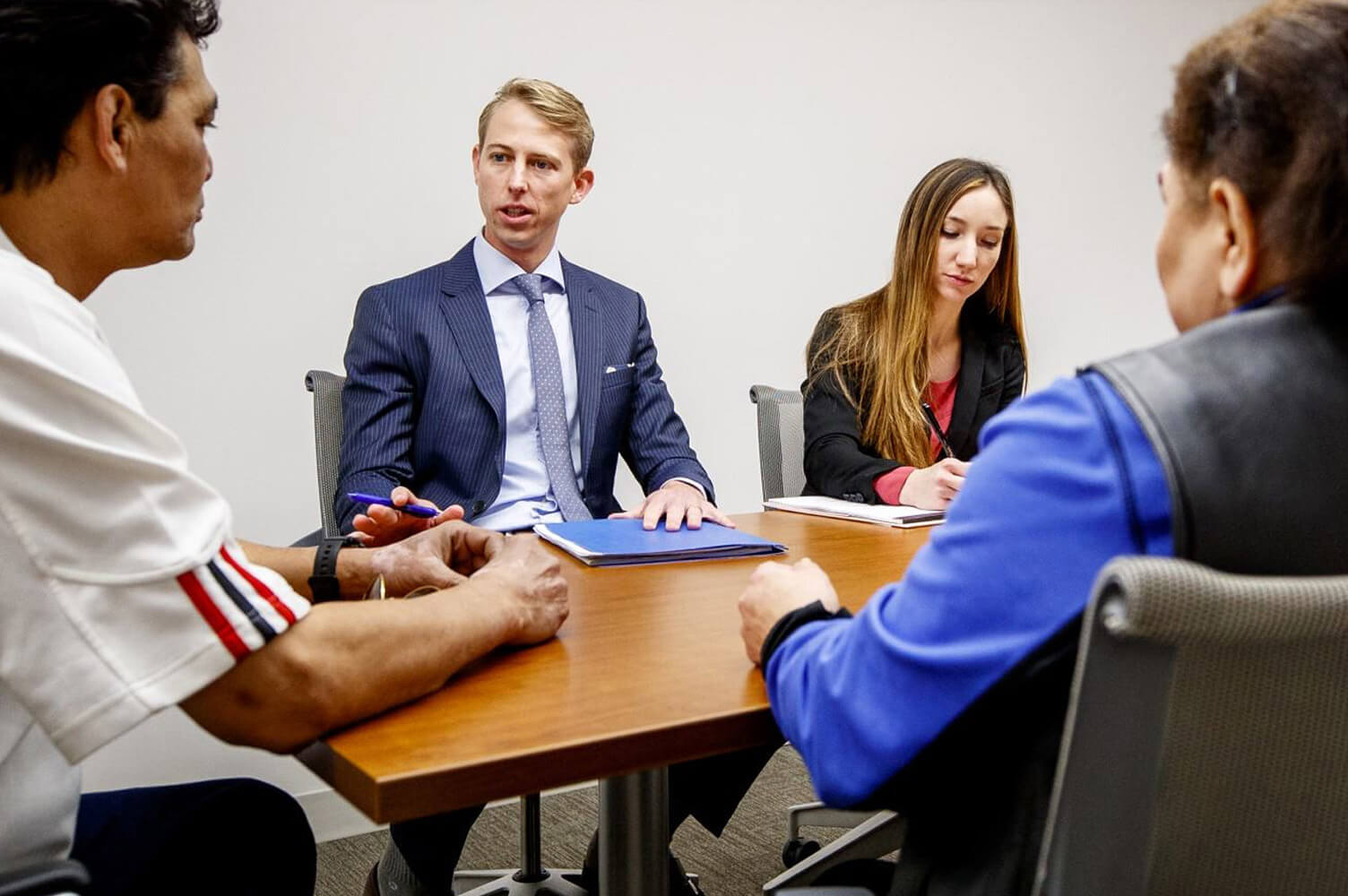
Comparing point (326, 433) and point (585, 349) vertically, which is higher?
point (585, 349)

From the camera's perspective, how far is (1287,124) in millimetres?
764

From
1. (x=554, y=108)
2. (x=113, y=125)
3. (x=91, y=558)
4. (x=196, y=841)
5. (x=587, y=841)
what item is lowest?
(x=587, y=841)

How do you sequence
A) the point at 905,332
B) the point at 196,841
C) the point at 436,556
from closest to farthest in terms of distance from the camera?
the point at 196,841 < the point at 436,556 < the point at 905,332

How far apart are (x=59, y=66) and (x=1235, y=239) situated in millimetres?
1049

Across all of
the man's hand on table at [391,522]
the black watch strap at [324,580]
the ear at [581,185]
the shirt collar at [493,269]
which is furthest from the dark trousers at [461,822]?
the ear at [581,185]

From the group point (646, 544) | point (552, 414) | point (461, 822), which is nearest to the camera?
point (646, 544)

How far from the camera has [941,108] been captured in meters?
4.15

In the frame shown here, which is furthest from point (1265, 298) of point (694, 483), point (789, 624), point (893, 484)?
point (694, 483)

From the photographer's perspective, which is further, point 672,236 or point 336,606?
A: point 672,236

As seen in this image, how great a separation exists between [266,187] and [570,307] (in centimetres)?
87

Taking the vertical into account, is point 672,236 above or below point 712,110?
below

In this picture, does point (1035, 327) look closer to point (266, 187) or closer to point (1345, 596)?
point (266, 187)

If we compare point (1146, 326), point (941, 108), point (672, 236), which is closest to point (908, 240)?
point (672, 236)

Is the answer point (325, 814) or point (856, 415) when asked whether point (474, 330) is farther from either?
point (325, 814)
